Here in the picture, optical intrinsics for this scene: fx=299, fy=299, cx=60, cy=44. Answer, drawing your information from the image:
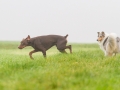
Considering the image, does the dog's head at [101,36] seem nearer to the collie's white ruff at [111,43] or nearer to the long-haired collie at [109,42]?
the long-haired collie at [109,42]

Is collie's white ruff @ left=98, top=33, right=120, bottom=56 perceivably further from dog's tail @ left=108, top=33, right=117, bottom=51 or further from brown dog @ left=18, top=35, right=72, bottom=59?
brown dog @ left=18, top=35, right=72, bottom=59

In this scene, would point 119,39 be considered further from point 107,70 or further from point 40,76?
point 40,76

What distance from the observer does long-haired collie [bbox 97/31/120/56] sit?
13026 millimetres

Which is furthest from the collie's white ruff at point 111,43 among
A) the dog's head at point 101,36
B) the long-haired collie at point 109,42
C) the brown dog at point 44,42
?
the brown dog at point 44,42

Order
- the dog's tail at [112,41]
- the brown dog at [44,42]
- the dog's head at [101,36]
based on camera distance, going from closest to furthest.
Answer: the dog's tail at [112,41] < the brown dog at [44,42] < the dog's head at [101,36]

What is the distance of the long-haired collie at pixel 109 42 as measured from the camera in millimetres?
13026

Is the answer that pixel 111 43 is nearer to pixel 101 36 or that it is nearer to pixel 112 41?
pixel 112 41

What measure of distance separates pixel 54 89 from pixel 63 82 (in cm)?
44

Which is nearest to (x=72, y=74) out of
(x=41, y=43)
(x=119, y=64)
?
(x=119, y=64)

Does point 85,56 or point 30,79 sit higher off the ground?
point 30,79

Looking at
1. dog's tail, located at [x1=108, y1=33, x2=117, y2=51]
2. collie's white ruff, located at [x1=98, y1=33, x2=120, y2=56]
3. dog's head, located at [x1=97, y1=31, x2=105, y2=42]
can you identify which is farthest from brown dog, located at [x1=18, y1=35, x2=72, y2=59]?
dog's tail, located at [x1=108, y1=33, x2=117, y2=51]

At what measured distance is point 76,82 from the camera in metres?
6.14

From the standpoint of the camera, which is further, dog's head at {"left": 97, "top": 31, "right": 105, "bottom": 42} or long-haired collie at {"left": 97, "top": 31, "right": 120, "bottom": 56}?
dog's head at {"left": 97, "top": 31, "right": 105, "bottom": 42}

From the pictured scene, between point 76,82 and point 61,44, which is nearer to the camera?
point 76,82
